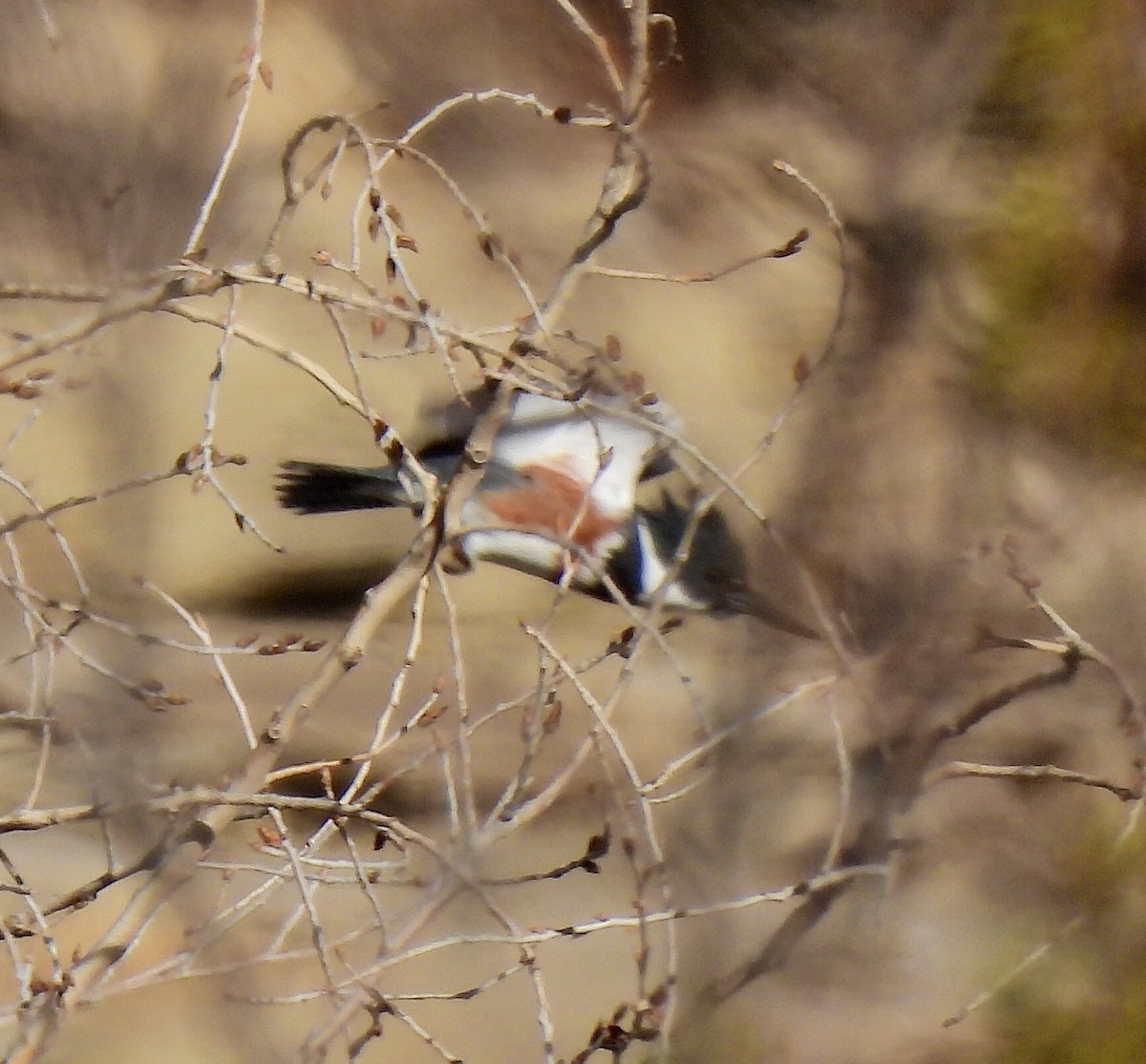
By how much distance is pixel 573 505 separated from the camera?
1.79m

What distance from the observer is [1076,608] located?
186 cm

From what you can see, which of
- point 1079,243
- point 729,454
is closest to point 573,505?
point 729,454

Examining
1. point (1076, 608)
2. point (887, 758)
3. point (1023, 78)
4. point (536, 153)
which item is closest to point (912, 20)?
point (1023, 78)

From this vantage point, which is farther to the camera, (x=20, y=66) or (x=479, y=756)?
(x=20, y=66)

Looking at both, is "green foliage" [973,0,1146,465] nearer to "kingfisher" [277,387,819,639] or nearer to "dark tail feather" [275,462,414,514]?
"kingfisher" [277,387,819,639]

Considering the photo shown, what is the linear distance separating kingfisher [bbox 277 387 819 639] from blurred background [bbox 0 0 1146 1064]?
0.03 meters

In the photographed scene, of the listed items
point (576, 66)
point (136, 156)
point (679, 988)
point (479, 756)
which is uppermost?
point (576, 66)

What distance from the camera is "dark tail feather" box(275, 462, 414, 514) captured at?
1845mm

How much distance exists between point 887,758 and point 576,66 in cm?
120

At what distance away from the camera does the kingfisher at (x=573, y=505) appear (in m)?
1.80

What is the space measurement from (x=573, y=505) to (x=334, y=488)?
1.20 feet

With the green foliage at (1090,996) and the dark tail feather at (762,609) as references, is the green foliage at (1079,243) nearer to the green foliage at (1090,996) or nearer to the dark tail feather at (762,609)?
the dark tail feather at (762,609)

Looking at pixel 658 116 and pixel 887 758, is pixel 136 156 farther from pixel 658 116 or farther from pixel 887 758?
pixel 887 758

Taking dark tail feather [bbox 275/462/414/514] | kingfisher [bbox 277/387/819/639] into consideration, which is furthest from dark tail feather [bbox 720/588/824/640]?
dark tail feather [bbox 275/462/414/514]
